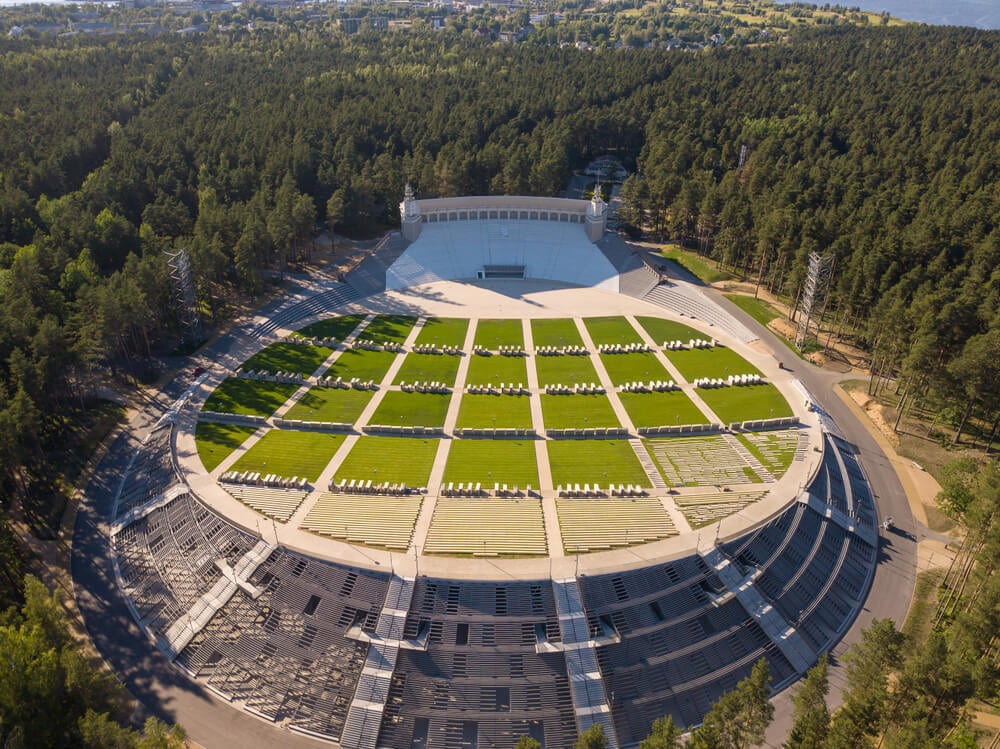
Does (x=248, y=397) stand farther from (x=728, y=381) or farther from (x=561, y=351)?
(x=728, y=381)

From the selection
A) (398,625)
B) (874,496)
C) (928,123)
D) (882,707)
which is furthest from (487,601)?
(928,123)

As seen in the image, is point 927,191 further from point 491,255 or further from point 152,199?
point 152,199

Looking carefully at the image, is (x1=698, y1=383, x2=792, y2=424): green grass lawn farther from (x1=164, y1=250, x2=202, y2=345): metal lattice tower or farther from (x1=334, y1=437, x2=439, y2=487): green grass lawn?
(x1=164, y1=250, x2=202, y2=345): metal lattice tower

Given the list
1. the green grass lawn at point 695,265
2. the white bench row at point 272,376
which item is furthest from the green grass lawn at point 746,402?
the white bench row at point 272,376

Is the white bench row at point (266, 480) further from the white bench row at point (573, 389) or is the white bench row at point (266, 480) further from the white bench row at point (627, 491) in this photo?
the white bench row at point (573, 389)

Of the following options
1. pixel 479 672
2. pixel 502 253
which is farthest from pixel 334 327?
pixel 479 672

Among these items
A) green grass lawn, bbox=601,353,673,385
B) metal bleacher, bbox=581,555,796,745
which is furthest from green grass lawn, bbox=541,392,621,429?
metal bleacher, bbox=581,555,796,745
